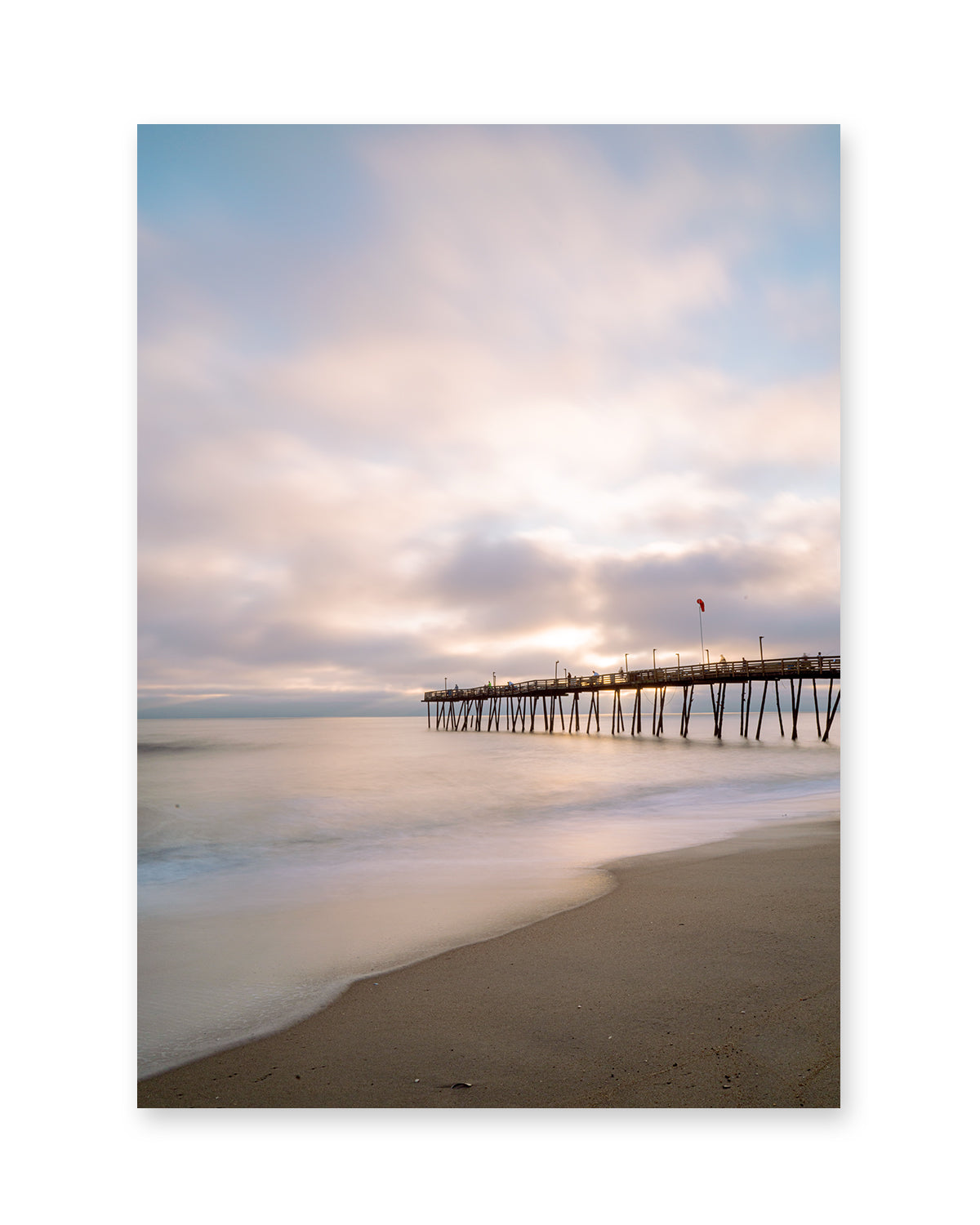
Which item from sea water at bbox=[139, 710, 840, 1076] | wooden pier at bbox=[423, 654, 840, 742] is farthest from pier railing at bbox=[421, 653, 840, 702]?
sea water at bbox=[139, 710, 840, 1076]

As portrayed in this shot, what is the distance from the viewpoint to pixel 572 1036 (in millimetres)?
2668

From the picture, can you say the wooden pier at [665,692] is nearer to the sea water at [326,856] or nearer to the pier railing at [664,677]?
the pier railing at [664,677]

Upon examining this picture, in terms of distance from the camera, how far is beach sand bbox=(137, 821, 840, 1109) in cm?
260

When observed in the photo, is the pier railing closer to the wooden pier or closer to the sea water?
the wooden pier

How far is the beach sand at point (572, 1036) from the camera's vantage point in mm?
2598

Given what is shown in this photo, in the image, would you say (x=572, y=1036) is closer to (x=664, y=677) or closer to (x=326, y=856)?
(x=326, y=856)

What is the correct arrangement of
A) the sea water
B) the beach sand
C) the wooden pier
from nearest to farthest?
the beach sand → the sea water → the wooden pier

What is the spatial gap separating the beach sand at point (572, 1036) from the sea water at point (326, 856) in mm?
201

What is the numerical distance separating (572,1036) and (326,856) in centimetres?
250

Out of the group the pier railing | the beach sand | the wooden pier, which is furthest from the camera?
the wooden pier

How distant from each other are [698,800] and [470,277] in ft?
19.3

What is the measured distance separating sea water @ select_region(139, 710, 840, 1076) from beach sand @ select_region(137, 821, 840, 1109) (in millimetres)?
201

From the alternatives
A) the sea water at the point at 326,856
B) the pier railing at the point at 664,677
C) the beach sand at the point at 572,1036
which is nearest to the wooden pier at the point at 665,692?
the pier railing at the point at 664,677
